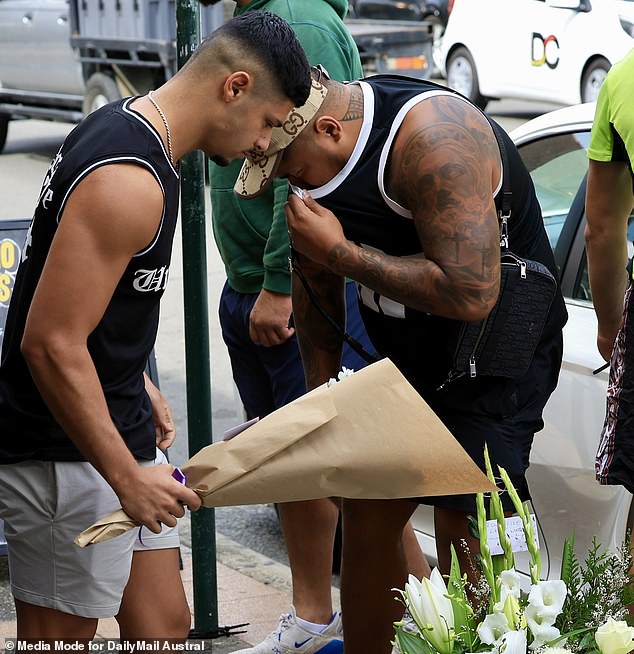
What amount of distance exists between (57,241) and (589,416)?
6.00 ft

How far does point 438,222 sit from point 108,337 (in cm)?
73

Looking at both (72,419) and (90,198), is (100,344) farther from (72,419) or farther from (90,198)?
(90,198)

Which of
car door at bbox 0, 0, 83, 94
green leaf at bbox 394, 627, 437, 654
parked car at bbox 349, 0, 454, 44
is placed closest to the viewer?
green leaf at bbox 394, 627, 437, 654

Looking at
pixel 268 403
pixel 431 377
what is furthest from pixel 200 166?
pixel 431 377

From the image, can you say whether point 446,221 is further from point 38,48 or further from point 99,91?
point 38,48

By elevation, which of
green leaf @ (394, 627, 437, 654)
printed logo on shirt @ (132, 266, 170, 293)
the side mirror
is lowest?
green leaf @ (394, 627, 437, 654)

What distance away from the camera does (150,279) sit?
2402mm

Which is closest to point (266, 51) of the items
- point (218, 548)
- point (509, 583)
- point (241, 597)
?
point (509, 583)

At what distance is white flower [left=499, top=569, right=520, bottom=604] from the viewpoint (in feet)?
5.51

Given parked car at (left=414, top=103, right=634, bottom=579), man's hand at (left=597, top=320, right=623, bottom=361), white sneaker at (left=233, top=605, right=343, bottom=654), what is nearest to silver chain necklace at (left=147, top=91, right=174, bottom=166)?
Result: man's hand at (left=597, top=320, right=623, bottom=361)

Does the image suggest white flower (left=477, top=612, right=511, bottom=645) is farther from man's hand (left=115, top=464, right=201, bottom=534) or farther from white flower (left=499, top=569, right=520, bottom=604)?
man's hand (left=115, top=464, right=201, bottom=534)

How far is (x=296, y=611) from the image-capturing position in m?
3.63

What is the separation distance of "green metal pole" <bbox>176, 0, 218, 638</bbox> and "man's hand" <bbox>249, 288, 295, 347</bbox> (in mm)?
151

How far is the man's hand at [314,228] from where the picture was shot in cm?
260
